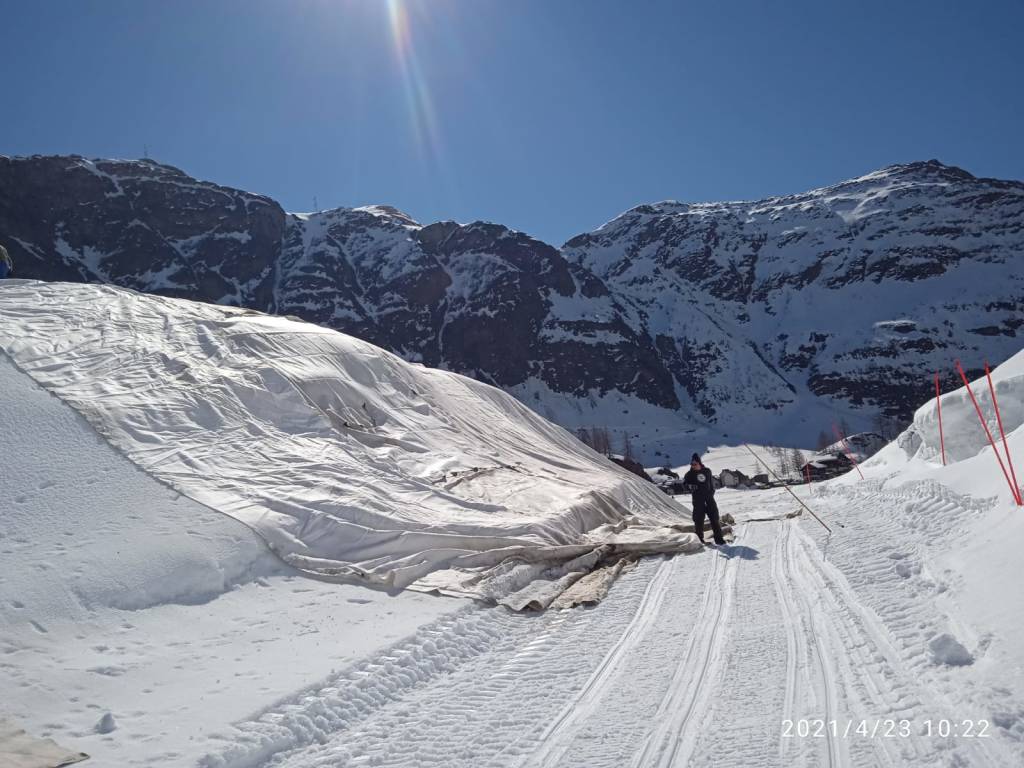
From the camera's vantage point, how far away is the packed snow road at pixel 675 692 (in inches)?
139

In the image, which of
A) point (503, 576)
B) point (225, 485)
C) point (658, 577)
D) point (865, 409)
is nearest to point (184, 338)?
point (225, 485)

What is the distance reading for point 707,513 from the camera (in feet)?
33.2

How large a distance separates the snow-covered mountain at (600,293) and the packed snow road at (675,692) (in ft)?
296

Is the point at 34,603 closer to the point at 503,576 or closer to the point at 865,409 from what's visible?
the point at 503,576

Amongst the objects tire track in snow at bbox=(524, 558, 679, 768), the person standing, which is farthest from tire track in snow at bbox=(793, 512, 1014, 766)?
the person standing

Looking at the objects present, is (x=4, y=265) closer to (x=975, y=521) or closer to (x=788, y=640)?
(x=788, y=640)

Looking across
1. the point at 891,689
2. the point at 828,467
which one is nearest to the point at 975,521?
the point at 891,689

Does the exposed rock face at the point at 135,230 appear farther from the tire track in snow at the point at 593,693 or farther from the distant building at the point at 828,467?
the tire track in snow at the point at 593,693

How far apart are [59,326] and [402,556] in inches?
337

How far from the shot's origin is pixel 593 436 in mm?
92500

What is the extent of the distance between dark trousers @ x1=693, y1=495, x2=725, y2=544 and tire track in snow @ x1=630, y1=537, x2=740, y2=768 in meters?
3.09

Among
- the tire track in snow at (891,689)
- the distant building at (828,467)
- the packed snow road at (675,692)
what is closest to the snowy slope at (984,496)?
the packed snow road at (675,692)

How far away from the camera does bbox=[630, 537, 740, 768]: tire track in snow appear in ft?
11.7

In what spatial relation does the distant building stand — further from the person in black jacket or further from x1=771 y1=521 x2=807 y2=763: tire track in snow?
x1=771 y1=521 x2=807 y2=763: tire track in snow
